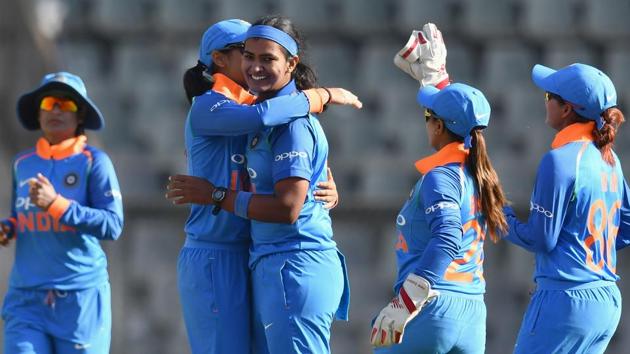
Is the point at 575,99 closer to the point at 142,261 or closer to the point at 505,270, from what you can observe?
the point at 505,270

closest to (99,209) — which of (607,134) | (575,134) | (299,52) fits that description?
(299,52)

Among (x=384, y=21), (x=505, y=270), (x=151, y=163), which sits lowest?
(x=505, y=270)

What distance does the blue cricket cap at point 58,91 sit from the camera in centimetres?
674

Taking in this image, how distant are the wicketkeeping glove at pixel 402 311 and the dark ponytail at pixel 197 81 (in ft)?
4.03

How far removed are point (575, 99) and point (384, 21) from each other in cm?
728

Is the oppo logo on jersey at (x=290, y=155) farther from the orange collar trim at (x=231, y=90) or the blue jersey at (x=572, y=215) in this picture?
the blue jersey at (x=572, y=215)

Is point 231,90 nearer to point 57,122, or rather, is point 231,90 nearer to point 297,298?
point 297,298

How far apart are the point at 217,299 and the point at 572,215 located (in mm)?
1415

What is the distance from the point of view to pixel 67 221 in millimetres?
6434

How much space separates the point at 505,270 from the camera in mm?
12320

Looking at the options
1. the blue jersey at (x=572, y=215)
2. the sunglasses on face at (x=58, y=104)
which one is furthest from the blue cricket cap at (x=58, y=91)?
the blue jersey at (x=572, y=215)

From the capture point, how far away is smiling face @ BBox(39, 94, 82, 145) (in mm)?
6730

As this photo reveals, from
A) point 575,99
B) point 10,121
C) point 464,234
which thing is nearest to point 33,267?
point 464,234

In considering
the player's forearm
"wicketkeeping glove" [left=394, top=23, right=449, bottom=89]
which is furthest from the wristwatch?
"wicketkeeping glove" [left=394, top=23, right=449, bottom=89]
